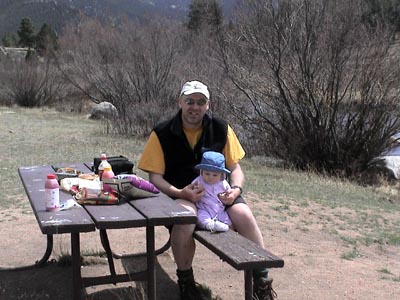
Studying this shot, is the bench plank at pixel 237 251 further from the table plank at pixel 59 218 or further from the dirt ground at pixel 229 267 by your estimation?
the table plank at pixel 59 218

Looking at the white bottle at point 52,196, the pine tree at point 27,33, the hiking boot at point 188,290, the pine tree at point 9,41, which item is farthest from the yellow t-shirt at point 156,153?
the pine tree at point 9,41

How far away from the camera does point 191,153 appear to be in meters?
4.54

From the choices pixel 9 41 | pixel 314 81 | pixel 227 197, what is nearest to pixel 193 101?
pixel 227 197

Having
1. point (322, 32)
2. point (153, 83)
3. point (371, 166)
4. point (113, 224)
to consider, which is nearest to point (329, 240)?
point (113, 224)

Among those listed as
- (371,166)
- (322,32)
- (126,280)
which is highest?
(322,32)

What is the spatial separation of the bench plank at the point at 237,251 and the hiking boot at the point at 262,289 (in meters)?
0.31

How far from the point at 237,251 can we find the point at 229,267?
4.98ft

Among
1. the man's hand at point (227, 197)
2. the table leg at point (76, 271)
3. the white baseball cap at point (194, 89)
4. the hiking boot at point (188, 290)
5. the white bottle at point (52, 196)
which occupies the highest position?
the white baseball cap at point (194, 89)

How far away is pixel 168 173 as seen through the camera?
15.1ft

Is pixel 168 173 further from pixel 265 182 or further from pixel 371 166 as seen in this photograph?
pixel 371 166

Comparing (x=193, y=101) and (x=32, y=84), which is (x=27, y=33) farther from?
(x=193, y=101)

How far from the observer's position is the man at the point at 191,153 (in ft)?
13.9

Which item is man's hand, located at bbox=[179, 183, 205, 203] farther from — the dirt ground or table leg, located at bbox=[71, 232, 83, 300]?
table leg, located at bbox=[71, 232, 83, 300]

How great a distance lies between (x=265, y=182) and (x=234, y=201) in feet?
17.8
